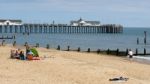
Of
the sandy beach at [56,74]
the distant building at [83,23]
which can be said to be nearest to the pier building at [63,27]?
the distant building at [83,23]

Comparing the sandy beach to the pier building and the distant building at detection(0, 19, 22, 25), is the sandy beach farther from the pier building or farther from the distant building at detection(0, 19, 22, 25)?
the pier building

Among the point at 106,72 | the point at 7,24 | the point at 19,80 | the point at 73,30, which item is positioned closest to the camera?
the point at 19,80

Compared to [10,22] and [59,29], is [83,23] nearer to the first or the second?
[59,29]

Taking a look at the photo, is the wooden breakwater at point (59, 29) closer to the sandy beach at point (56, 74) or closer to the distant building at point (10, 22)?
the distant building at point (10, 22)

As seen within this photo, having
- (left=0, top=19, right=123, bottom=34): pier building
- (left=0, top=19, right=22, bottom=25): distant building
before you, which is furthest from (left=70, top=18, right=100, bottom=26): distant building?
(left=0, top=19, right=22, bottom=25): distant building

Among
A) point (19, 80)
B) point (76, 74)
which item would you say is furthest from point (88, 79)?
point (19, 80)

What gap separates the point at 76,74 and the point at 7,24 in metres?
124

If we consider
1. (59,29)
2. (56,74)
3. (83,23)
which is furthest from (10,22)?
(56,74)

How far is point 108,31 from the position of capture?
534ft

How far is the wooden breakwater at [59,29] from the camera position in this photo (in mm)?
148962

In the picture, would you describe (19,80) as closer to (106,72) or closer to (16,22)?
(106,72)

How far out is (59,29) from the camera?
159 meters

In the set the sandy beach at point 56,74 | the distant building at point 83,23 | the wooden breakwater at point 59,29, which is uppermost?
the distant building at point 83,23

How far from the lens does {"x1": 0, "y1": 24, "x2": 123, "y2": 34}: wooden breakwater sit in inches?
5865
